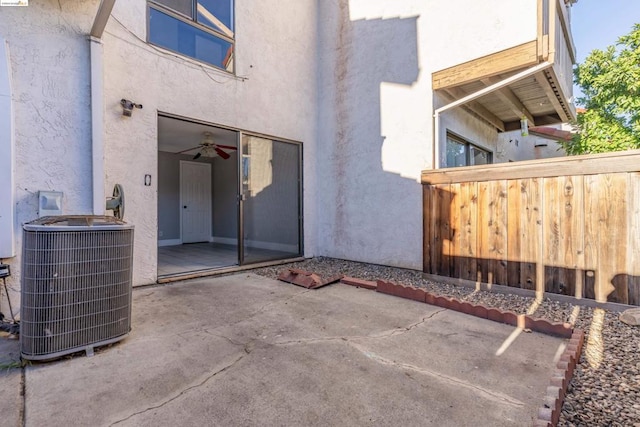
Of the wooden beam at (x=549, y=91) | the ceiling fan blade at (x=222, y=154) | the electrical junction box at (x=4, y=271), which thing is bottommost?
the electrical junction box at (x=4, y=271)

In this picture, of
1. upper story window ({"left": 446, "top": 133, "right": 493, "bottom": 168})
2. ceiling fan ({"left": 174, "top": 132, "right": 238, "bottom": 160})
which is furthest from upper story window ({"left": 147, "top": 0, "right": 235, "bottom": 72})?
upper story window ({"left": 446, "top": 133, "right": 493, "bottom": 168})

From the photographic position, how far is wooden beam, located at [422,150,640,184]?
118 inches

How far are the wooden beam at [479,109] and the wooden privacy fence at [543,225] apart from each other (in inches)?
59.4

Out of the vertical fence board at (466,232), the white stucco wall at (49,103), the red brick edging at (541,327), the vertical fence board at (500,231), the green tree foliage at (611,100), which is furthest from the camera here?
the green tree foliage at (611,100)

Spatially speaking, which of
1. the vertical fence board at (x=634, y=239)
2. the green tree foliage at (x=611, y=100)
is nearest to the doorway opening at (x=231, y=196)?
the vertical fence board at (x=634, y=239)

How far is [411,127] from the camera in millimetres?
4969

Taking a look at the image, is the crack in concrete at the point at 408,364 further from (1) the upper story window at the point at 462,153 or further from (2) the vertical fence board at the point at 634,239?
(1) the upper story window at the point at 462,153

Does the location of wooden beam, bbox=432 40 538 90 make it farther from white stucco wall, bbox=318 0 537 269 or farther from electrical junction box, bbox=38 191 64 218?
electrical junction box, bbox=38 191 64 218

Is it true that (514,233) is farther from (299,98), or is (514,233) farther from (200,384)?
(299,98)

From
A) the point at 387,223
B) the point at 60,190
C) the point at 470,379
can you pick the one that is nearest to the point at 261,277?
the point at 387,223

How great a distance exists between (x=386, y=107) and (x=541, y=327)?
391 cm

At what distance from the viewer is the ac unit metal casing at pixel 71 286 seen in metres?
1.97

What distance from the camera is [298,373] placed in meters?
1.96

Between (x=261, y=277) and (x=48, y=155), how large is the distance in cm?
284
